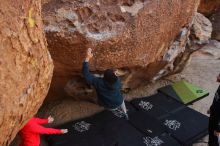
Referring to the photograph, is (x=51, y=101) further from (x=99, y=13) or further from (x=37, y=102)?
(x=37, y=102)

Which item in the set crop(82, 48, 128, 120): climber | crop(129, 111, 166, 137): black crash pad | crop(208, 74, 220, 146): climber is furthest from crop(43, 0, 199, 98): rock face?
crop(208, 74, 220, 146): climber

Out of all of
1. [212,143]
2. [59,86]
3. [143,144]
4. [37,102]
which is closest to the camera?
[37,102]

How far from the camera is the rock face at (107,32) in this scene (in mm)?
4254

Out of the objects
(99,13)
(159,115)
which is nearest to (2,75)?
(99,13)

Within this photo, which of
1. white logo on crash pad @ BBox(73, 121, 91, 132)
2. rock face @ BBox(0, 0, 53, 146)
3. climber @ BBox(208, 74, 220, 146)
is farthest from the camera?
white logo on crash pad @ BBox(73, 121, 91, 132)

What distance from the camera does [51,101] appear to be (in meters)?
5.50

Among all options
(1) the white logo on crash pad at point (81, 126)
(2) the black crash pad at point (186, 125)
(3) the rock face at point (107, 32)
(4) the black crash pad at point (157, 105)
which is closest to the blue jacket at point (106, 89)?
(3) the rock face at point (107, 32)

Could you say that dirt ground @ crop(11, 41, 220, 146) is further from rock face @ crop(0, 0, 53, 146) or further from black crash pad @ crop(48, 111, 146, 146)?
rock face @ crop(0, 0, 53, 146)

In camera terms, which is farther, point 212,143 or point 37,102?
point 212,143

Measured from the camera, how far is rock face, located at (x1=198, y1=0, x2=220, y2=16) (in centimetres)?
864

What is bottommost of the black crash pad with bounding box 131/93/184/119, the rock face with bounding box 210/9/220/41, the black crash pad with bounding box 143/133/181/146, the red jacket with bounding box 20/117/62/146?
the black crash pad with bounding box 143/133/181/146

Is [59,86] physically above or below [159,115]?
above

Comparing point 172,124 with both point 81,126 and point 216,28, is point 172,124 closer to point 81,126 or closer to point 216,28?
point 81,126

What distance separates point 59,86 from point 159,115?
148 cm
